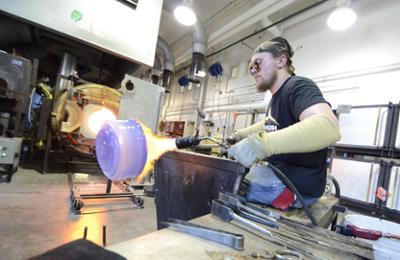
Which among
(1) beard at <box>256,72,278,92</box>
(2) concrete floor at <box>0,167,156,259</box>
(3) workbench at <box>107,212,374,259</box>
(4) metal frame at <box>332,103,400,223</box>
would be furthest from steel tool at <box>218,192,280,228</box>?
(4) metal frame at <box>332,103,400,223</box>

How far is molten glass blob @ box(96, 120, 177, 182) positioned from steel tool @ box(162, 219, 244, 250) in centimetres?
46

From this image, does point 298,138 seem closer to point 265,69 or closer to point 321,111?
point 321,111

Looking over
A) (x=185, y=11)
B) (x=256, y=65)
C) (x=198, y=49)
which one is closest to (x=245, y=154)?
(x=256, y=65)

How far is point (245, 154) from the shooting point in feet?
2.53

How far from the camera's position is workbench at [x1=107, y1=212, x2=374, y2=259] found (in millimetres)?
420

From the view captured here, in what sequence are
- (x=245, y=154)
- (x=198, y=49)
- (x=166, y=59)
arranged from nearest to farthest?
(x=245, y=154) → (x=198, y=49) → (x=166, y=59)

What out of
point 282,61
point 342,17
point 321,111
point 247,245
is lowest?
point 247,245

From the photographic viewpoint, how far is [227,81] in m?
5.47

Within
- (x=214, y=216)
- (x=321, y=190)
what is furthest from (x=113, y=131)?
(x=321, y=190)

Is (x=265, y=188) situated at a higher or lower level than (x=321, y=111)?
lower

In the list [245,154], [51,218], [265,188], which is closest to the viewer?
[245,154]

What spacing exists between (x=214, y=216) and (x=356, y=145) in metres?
2.74

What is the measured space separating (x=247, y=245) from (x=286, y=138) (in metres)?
0.38

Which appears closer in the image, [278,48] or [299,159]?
[299,159]
